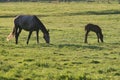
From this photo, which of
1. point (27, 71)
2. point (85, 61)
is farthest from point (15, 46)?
point (27, 71)

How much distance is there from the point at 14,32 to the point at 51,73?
12402 millimetres

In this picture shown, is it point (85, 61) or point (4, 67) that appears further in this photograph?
point (85, 61)

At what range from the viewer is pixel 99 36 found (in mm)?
28875

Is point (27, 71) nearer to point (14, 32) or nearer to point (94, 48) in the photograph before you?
point (94, 48)

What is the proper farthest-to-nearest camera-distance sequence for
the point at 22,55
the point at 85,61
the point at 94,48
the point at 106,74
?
the point at 94,48, the point at 22,55, the point at 85,61, the point at 106,74

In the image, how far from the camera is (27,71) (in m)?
15.2

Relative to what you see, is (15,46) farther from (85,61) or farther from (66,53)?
(85,61)

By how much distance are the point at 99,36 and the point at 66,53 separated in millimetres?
8014

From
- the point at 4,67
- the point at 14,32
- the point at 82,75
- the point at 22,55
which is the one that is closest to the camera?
the point at 82,75

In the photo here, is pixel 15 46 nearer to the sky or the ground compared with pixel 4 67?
nearer to the ground

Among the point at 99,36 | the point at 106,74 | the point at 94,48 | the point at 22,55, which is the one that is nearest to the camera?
the point at 106,74

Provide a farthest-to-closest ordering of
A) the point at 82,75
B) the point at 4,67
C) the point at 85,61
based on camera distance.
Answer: the point at 85,61 → the point at 4,67 → the point at 82,75

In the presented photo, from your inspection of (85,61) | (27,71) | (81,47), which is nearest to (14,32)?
(81,47)

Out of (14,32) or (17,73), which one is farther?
(14,32)
